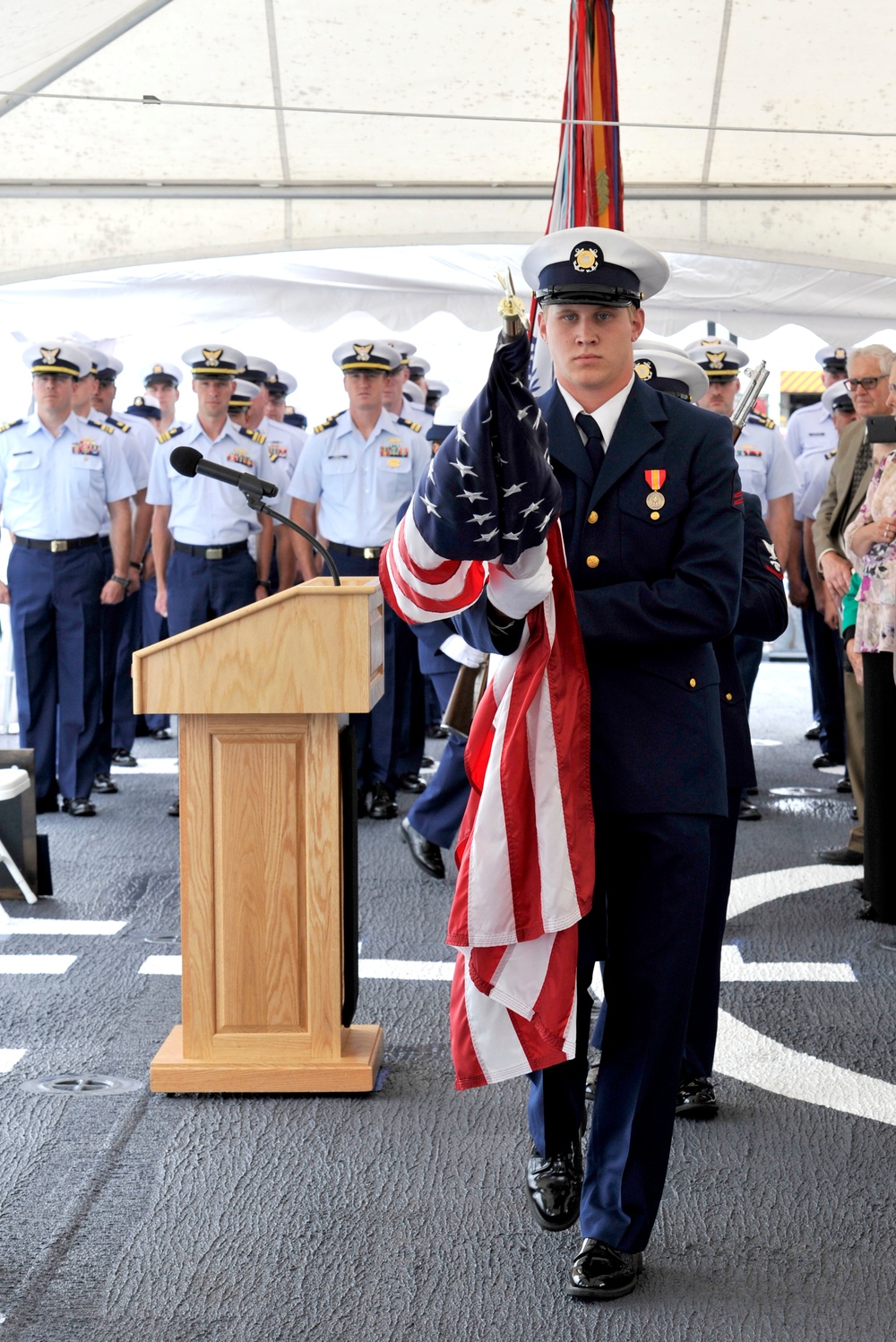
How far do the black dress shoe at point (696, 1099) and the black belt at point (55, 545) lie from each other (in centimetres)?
402

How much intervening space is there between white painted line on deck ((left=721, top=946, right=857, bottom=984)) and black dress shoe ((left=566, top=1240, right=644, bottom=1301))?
169 cm

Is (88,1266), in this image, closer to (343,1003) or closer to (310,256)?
(343,1003)

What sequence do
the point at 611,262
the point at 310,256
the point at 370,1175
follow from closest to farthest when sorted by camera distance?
the point at 611,262 < the point at 370,1175 < the point at 310,256

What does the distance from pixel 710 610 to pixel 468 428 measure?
0.57 metres

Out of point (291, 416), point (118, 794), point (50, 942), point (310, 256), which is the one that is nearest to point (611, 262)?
point (50, 942)

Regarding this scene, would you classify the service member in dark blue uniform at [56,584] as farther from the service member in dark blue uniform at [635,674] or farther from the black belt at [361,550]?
the service member in dark blue uniform at [635,674]

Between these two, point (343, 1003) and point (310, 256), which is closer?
point (343, 1003)

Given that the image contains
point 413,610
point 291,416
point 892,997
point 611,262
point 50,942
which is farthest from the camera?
point 291,416

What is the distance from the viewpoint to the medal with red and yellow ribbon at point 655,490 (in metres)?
2.21

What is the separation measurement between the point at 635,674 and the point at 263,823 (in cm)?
112

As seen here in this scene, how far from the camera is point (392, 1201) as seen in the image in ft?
8.41

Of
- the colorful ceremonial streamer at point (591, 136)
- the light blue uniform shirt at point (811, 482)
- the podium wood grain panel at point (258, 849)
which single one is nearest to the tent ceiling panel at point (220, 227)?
the colorful ceremonial streamer at point (591, 136)

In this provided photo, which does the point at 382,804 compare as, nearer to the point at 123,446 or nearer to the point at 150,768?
the point at 150,768

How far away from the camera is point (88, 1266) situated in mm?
2303
